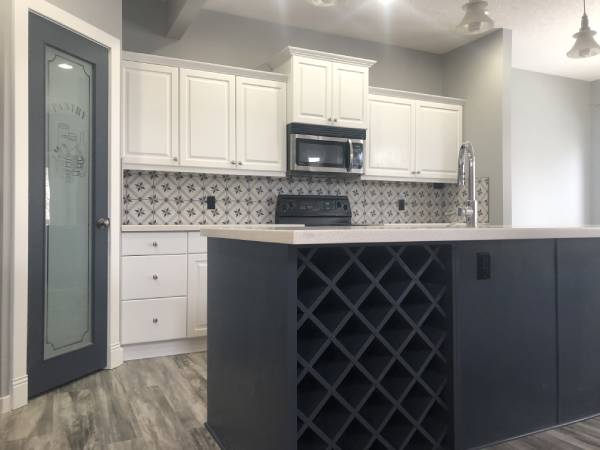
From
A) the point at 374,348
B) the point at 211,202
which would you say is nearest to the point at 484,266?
the point at 374,348

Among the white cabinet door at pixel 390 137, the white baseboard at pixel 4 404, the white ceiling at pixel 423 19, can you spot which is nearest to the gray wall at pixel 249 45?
the white ceiling at pixel 423 19

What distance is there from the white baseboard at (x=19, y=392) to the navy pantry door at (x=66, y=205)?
0.24 ft

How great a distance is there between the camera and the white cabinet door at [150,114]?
3314mm

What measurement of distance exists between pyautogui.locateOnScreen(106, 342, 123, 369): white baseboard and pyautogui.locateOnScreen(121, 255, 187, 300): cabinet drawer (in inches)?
12.7

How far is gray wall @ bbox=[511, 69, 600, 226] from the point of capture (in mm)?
5328

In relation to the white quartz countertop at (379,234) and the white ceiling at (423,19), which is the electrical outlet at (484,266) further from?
the white ceiling at (423,19)

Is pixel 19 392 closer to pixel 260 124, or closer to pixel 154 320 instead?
pixel 154 320

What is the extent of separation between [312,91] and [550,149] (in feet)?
10.8

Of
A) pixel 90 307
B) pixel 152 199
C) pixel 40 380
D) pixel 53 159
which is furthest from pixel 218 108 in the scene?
pixel 40 380

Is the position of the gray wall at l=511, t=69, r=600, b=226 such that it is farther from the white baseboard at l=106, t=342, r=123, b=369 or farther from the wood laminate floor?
the white baseboard at l=106, t=342, r=123, b=369

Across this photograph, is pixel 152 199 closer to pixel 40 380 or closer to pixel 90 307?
pixel 90 307

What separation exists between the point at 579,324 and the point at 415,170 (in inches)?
102

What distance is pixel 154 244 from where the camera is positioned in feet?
10.6

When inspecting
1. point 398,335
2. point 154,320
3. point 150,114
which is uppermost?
point 150,114
